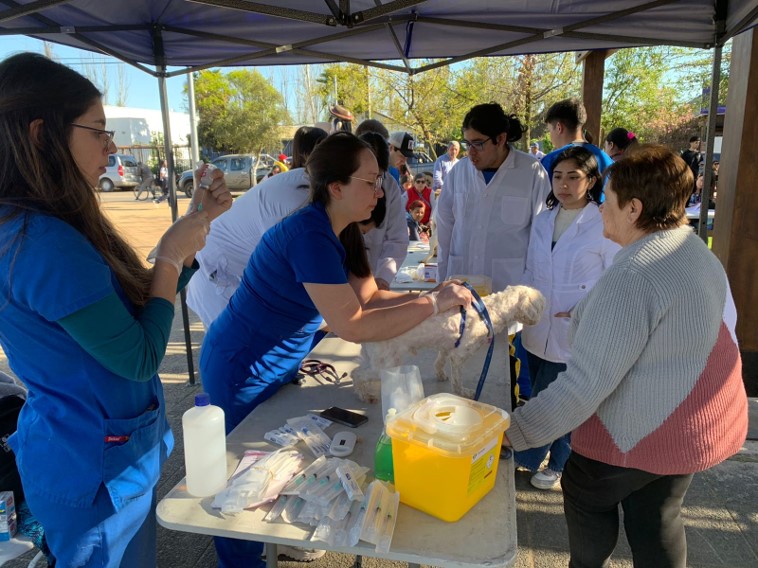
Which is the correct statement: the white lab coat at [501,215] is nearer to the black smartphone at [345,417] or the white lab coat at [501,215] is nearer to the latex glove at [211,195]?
the black smartphone at [345,417]

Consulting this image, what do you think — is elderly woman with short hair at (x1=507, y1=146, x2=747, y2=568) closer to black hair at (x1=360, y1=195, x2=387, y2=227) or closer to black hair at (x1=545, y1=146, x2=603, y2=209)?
black hair at (x1=545, y1=146, x2=603, y2=209)

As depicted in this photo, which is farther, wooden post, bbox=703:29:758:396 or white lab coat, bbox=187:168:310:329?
wooden post, bbox=703:29:758:396

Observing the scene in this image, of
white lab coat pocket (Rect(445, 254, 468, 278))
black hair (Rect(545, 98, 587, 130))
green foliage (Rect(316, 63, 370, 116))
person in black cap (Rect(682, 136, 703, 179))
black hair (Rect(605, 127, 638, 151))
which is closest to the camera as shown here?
white lab coat pocket (Rect(445, 254, 468, 278))

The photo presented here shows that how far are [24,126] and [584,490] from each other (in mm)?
1877

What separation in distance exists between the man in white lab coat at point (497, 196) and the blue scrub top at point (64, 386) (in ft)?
8.73

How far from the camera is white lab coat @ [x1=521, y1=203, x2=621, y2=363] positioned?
2.81 m

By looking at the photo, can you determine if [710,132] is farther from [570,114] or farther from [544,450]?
[544,450]

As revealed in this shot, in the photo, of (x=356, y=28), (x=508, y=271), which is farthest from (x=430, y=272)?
(x=356, y=28)

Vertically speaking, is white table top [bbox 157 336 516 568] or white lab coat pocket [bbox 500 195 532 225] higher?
white lab coat pocket [bbox 500 195 532 225]

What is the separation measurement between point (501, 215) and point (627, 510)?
222cm

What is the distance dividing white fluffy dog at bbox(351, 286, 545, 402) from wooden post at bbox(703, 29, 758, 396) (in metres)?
3.14

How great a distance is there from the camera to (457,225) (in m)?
3.81

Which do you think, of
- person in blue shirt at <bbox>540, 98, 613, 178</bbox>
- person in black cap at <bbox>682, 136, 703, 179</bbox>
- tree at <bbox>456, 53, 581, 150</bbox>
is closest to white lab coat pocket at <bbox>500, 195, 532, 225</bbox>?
person in blue shirt at <bbox>540, 98, 613, 178</bbox>

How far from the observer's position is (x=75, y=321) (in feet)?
3.67
